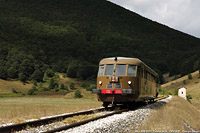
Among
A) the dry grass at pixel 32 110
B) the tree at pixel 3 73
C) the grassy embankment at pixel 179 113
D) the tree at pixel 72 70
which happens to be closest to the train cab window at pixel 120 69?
the grassy embankment at pixel 179 113

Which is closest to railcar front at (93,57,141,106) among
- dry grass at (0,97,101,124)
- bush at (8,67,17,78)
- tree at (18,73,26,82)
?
dry grass at (0,97,101,124)

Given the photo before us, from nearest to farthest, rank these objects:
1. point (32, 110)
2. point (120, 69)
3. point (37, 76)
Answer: point (32, 110) → point (120, 69) → point (37, 76)

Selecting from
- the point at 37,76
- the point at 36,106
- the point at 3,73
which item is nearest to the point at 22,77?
the point at 3,73

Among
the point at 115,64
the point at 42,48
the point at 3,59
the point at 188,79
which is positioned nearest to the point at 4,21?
the point at 42,48

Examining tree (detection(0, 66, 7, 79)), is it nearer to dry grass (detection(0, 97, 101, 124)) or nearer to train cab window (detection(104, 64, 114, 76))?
dry grass (detection(0, 97, 101, 124))

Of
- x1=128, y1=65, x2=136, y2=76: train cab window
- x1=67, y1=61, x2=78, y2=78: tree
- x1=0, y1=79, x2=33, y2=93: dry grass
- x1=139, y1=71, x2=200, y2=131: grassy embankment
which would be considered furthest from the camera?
Result: x1=67, y1=61, x2=78, y2=78: tree

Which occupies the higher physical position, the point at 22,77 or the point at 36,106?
the point at 22,77

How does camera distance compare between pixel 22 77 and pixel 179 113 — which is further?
pixel 22 77

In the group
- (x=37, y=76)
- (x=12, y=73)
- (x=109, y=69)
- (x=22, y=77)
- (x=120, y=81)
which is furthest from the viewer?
(x=37, y=76)

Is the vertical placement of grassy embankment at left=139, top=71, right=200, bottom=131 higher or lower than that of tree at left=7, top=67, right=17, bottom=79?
lower

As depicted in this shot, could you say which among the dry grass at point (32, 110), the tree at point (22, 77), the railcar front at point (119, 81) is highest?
the tree at point (22, 77)

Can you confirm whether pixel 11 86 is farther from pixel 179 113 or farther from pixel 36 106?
pixel 179 113

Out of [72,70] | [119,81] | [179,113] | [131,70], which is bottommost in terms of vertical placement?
[179,113]

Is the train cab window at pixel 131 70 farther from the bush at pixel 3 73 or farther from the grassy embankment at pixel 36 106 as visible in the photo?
the bush at pixel 3 73
